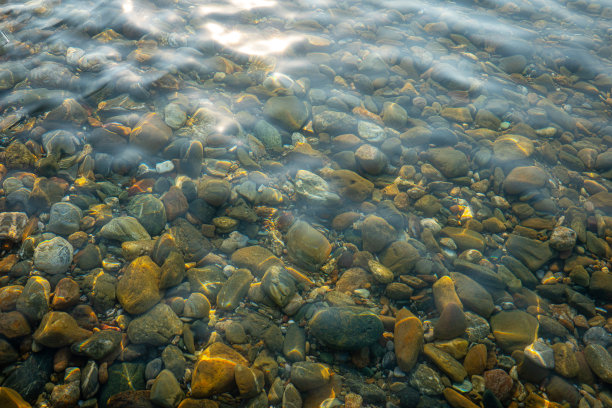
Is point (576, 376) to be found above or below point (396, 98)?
below

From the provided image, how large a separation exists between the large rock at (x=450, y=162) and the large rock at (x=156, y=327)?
321 cm

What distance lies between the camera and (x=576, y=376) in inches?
98.3

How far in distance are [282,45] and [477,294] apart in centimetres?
442

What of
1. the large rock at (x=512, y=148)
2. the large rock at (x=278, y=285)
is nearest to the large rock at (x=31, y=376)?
the large rock at (x=278, y=285)

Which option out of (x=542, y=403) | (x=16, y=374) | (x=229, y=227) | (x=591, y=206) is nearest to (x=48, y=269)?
(x=16, y=374)

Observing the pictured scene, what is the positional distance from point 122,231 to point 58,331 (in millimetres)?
872

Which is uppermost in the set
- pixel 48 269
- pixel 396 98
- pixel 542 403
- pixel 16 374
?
pixel 396 98

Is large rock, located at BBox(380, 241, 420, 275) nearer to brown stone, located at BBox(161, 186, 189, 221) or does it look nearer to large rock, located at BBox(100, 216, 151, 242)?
brown stone, located at BBox(161, 186, 189, 221)

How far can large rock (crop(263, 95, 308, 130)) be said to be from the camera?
3.96 meters

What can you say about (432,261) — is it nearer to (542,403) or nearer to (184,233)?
(542,403)

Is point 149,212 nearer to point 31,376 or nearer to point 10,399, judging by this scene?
point 31,376

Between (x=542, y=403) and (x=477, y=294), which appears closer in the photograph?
(x=542, y=403)

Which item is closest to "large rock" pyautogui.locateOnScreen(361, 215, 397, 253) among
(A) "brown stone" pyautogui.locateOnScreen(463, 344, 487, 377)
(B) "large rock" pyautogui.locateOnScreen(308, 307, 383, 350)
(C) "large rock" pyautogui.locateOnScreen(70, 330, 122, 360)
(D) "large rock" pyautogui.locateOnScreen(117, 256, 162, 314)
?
(B) "large rock" pyautogui.locateOnScreen(308, 307, 383, 350)

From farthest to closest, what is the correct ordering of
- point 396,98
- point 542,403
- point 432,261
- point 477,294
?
point 396,98 < point 432,261 < point 477,294 < point 542,403
